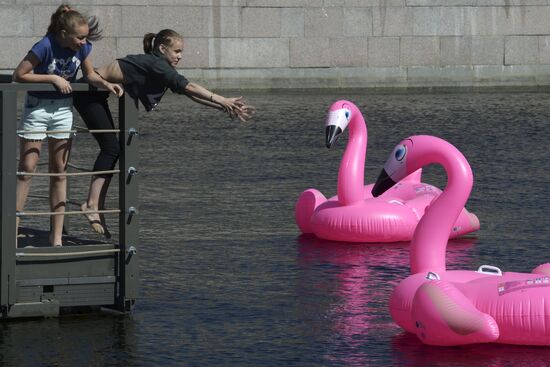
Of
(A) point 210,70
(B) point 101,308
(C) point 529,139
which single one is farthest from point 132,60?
(A) point 210,70

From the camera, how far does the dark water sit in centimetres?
795

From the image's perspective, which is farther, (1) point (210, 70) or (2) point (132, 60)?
(1) point (210, 70)

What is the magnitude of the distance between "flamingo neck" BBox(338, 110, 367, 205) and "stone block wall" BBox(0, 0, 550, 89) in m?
14.3

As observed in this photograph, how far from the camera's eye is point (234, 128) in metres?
21.2

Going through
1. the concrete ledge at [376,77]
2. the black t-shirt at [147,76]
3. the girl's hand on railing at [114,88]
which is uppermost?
the concrete ledge at [376,77]

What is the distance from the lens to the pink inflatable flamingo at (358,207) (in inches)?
470

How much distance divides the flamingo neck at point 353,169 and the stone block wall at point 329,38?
47.1 ft

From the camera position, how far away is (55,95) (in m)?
8.77

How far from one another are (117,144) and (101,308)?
1.14 meters

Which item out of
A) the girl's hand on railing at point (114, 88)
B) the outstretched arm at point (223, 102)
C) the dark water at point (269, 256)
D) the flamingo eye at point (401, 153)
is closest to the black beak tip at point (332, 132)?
the dark water at point (269, 256)

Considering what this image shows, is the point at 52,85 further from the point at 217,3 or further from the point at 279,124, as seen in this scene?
the point at 217,3

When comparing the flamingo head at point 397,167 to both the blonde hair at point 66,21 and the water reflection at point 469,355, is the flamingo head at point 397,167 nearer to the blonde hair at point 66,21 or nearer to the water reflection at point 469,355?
the water reflection at point 469,355

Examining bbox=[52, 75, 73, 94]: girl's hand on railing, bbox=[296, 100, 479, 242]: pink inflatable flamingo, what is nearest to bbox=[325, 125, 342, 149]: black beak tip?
bbox=[296, 100, 479, 242]: pink inflatable flamingo

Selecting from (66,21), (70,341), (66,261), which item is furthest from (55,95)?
(70,341)
